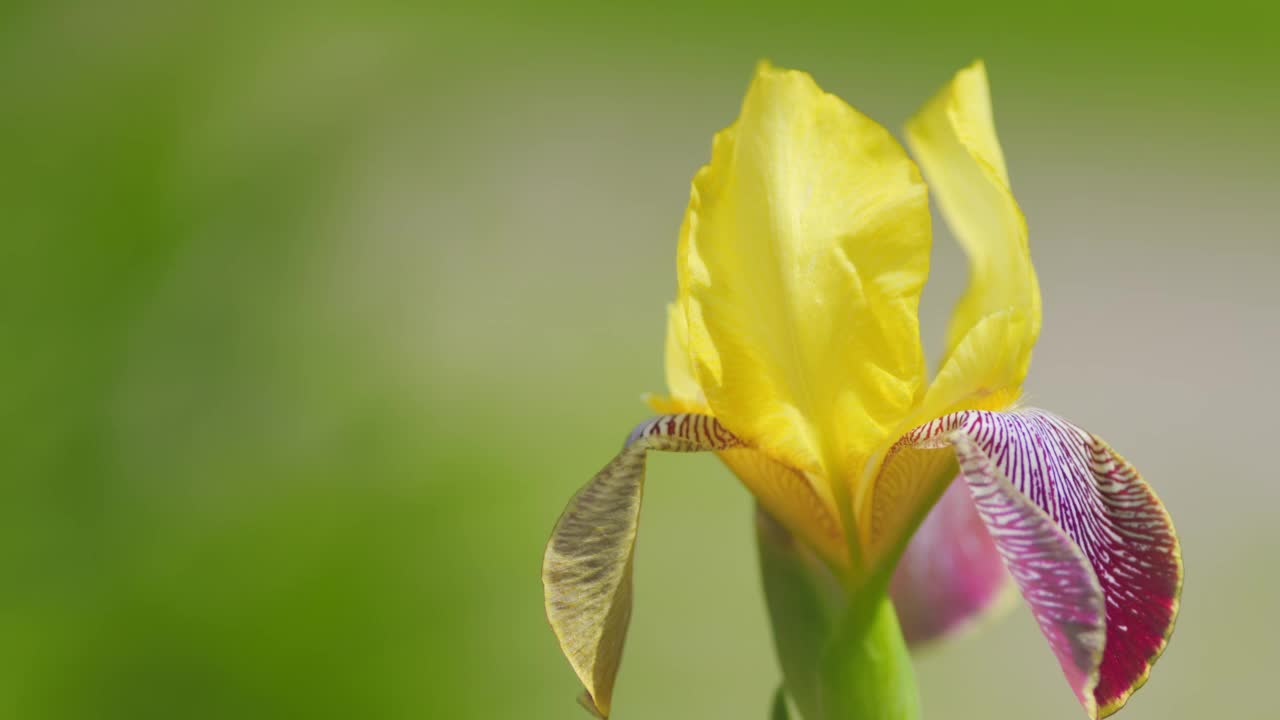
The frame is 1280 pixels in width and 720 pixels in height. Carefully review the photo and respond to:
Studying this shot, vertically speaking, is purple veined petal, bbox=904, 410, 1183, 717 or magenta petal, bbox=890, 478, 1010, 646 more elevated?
purple veined petal, bbox=904, 410, 1183, 717

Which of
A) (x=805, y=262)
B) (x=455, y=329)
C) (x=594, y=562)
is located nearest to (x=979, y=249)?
(x=805, y=262)

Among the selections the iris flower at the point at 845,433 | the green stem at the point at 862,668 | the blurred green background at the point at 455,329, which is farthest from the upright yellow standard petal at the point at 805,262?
the blurred green background at the point at 455,329

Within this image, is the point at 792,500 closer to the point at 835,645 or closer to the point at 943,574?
the point at 835,645

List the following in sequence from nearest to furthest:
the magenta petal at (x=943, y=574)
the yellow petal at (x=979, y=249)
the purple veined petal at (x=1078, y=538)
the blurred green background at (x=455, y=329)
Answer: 1. the purple veined petal at (x=1078, y=538)
2. the yellow petal at (x=979, y=249)
3. the magenta petal at (x=943, y=574)
4. the blurred green background at (x=455, y=329)

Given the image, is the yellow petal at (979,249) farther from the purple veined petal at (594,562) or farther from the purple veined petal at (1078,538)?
the purple veined petal at (594,562)

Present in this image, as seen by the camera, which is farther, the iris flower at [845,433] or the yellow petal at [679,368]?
the yellow petal at [679,368]

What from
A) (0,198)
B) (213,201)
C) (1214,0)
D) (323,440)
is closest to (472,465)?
(323,440)

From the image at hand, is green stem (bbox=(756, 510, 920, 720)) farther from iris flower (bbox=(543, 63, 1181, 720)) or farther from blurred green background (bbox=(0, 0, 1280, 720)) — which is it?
blurred green background (bbox=(0, 0, 1280, 720))

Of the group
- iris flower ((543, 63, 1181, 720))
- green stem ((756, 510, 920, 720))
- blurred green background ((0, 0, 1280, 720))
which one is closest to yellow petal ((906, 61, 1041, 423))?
iris flower ((543, 63, 1181, 720))
